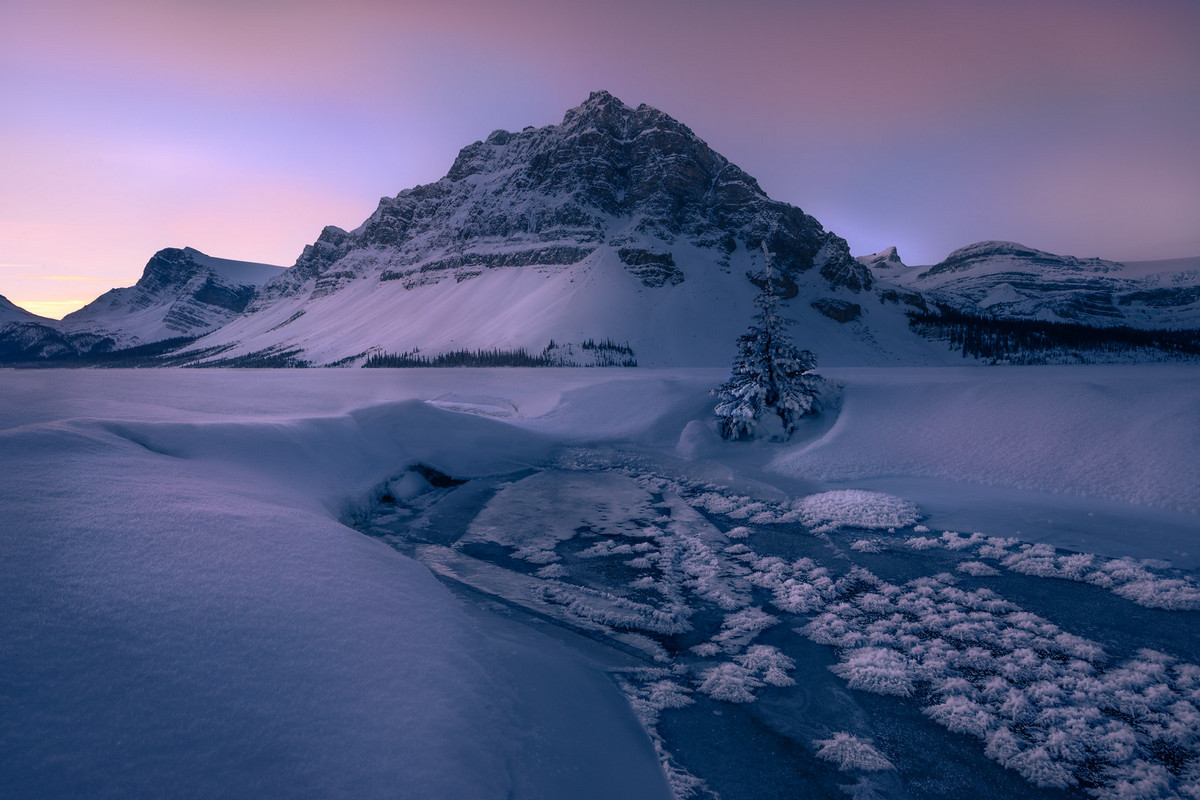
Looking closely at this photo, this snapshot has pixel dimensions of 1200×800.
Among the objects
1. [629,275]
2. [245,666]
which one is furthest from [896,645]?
[629,275]

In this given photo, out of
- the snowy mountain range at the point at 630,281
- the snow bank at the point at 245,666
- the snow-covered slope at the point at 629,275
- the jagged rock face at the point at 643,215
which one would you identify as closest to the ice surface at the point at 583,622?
the snow bank at the point at 245,666

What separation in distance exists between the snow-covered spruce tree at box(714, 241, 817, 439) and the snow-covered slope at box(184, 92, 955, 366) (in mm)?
88459

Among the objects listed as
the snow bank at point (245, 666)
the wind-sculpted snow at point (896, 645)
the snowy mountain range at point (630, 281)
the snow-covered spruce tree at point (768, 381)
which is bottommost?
the wind-sculpted snow at point (896, 645)

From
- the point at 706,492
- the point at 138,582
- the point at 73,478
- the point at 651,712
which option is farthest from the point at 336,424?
the point at 651,712

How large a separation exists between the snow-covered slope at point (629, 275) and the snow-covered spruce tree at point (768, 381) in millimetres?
88459

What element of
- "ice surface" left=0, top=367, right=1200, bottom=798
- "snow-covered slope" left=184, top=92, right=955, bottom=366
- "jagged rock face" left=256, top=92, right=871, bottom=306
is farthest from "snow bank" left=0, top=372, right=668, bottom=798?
"jagged rock face" left=256, top=92, right=871, bottom=306

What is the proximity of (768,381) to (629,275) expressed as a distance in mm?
131394

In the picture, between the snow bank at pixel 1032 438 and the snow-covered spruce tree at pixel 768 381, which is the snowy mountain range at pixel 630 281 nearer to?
the snow-covered spruce tree at pixel 768 381

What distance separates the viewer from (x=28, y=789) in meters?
2.42

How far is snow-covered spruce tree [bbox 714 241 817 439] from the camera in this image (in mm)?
19219

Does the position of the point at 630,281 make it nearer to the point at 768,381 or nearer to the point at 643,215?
the point at 643,215

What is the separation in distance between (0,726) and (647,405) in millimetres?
21563

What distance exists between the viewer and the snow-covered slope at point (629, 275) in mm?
123625

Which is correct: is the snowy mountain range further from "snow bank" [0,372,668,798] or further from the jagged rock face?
"snow bank" [0,372,668,798]
